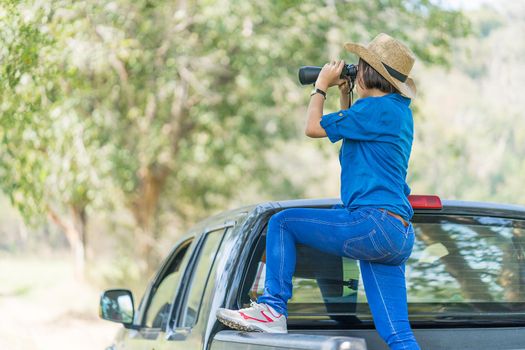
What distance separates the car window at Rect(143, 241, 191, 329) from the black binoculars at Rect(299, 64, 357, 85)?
1352 mm

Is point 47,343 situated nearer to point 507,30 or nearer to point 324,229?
point 324,229

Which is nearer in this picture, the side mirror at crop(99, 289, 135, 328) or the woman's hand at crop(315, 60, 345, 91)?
the woman's hand at crop(315, 60, 345, 91)

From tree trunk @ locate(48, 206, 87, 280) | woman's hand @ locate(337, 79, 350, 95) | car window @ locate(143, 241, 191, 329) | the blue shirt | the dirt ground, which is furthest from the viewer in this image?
tree trunk @ locate(48, 206, 87, 280)

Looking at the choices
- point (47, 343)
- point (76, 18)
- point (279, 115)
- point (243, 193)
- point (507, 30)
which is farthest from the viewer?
point (507, 30)

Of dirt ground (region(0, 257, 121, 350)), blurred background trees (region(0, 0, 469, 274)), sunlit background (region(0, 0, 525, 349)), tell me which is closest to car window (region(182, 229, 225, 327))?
sunlit background (region(0, 0, 525, 349))

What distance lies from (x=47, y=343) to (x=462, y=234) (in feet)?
38.3

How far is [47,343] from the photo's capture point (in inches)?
602

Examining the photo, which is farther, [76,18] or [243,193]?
[243,193]

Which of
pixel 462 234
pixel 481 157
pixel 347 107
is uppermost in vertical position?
pixel 347 107

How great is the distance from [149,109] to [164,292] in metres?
12.3

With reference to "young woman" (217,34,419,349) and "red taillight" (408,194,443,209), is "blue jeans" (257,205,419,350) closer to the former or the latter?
"young woman" (217,34,419,349)

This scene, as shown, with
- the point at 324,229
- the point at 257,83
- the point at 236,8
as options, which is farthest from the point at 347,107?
the point at 257,83

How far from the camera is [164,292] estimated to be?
6383 millimetres

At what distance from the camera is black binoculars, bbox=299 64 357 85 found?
430 centimetres
